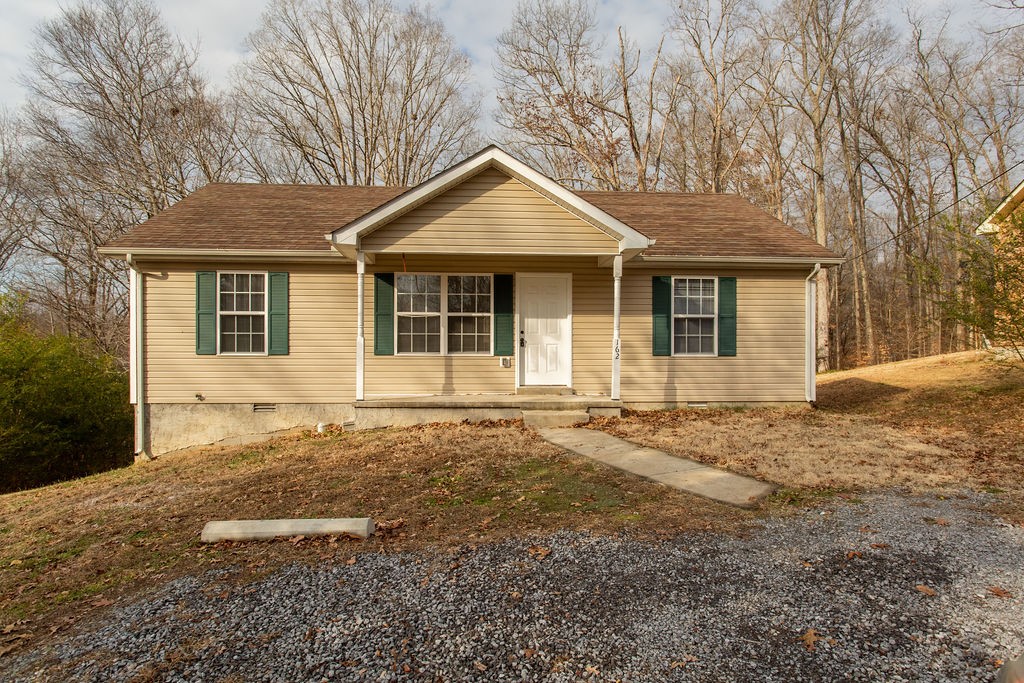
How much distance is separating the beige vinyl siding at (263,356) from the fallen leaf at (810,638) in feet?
28.0

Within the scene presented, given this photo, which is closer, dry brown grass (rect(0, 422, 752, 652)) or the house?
dry brown grass (rect(0, 422, 752, 652))

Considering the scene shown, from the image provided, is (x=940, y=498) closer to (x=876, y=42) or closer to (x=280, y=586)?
(x=280, y=586)

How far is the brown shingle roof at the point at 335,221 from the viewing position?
9969 mm

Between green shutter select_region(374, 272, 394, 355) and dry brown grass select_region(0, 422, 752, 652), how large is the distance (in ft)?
7.88

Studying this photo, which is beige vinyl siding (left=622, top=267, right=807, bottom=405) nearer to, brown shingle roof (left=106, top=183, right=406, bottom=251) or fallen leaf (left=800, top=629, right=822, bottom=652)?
brown shingle roof (left=106, top=183, right=406, bottom=251)

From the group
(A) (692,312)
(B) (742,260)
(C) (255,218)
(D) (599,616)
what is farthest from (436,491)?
(C) (255,218)

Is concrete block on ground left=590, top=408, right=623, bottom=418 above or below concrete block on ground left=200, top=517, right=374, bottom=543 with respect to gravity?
above

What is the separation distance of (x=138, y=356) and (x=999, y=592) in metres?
11.6

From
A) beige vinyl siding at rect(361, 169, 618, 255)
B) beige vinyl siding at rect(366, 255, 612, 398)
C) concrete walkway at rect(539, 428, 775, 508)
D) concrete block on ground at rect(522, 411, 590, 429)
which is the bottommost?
concrete walkway at rect(539, 428, 775, 508)

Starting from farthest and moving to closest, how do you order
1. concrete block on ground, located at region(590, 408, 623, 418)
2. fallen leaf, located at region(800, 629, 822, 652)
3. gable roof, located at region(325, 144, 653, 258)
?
concrete block on ground, located at region(590, 408, 623, 418)
gable roof, located at region(325, 144, 653, 258)
fallen leaf, located at region(800, 629, 822, 652)

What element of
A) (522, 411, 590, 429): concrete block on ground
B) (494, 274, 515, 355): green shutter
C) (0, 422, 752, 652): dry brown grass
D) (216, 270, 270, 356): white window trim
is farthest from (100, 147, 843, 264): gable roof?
(0, 422, 752, 652): dry brown grass

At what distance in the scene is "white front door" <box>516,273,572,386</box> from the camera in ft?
34.2

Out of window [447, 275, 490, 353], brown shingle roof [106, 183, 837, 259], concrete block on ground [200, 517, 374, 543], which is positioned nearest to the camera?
concrete block on ground [200, 517, 374, 543]

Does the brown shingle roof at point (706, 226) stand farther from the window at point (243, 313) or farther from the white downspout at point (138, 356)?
the white downspout at point (138, 356)
